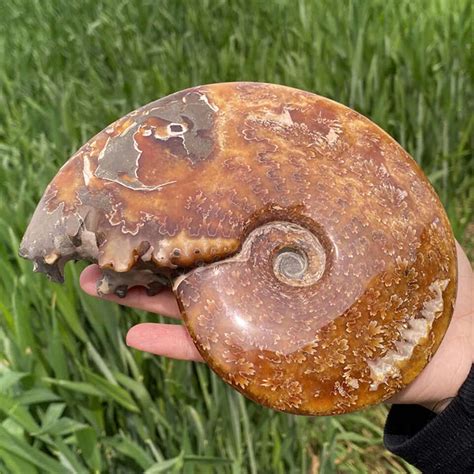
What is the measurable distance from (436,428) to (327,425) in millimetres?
341

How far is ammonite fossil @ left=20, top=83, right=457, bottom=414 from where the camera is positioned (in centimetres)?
90

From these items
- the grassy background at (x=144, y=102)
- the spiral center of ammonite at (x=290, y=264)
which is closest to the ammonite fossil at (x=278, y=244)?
the spiral center of ammonite at (x=290, y=264)

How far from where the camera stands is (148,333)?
1.11 metres

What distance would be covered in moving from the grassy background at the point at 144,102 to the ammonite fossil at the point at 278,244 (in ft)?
1.02

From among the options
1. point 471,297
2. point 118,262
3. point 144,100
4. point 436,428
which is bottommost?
point 436,428

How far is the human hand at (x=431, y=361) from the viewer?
1.10 meters

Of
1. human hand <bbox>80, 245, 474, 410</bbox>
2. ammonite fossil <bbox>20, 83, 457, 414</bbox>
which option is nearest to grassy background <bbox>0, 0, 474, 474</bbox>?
human hand <bbox>80, 245, 474, 410</bbox>

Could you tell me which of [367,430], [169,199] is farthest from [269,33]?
[169,199]

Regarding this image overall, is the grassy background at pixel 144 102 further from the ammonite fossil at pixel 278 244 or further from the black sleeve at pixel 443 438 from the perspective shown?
the ammonite fossil at pixel 278 244

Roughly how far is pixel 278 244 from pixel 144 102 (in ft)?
3.69

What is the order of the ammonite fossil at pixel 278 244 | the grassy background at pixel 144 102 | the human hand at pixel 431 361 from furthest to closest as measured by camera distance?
1. the grassy background at pixel 144 102
2. the human hand at pixel 431 361
3. the ammonite fossil at pixel 278 244

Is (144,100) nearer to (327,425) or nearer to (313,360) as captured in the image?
(327,425)

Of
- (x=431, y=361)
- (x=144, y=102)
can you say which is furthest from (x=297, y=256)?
(x=144, y=102)

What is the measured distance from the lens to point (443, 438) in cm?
112
